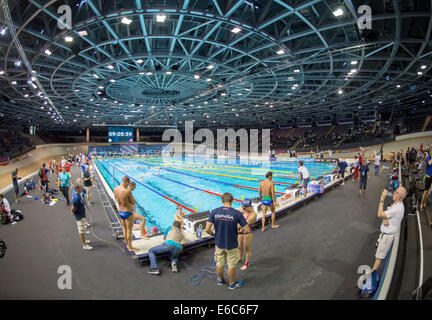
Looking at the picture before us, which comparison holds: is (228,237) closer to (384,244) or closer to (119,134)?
(384,244)

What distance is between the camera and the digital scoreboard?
28703 mm

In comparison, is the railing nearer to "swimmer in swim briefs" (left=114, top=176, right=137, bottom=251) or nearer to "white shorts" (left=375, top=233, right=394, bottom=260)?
"white shorts" (left=375, top=233, right=394, bottom=260)

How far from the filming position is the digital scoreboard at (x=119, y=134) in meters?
28.7

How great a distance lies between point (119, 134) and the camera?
96.0 ft

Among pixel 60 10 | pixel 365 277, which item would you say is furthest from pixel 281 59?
pixel 365 277

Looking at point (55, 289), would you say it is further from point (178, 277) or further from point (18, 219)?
point (18, 219)

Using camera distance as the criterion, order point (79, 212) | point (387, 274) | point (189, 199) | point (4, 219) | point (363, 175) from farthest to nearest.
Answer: point (189, 199), point (363, 175), point (4, 219), point (79, 212), point (387, 274)

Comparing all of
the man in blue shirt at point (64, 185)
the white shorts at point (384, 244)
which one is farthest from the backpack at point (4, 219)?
the white shorts at point (384, 244)

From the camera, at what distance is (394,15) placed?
785cm

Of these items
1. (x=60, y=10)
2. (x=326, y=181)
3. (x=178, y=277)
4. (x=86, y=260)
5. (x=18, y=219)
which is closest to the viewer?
(x=178, y=277)

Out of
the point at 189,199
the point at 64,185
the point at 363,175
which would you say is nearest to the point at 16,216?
the point at 64,185

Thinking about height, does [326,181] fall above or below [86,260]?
above

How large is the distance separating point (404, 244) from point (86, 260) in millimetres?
6816
